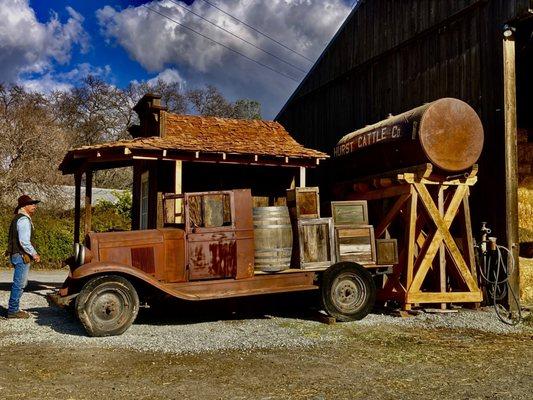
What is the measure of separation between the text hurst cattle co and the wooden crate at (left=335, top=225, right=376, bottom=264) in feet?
6.88

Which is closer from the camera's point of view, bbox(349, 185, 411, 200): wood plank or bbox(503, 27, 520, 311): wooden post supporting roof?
bbox(503, 27, 520, 311): wooden post supporting roof

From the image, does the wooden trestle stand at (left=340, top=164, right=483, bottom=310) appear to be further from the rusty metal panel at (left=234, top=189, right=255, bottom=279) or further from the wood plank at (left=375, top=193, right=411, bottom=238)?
the rusty metal panel at (left=234, top=189, right=255, bottom=279)

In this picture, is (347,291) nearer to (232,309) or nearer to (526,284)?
(232,309)

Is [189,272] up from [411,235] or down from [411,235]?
down

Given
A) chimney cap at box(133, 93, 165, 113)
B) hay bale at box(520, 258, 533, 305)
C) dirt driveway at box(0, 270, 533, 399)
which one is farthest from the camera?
chimney cap at box(133, 93, 165, 113)

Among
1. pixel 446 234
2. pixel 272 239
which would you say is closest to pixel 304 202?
pixel 272 239

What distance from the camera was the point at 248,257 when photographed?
27.5 feet

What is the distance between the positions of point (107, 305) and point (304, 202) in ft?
11.2

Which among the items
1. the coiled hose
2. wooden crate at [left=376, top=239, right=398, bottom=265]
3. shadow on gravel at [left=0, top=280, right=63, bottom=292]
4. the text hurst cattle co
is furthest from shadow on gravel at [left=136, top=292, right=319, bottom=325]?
shadow on gravel at [left=0, top=280, right=63, bottom=292]

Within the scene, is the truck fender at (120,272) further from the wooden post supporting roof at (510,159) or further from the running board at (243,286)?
the wooden post supporting roof at (510,159)

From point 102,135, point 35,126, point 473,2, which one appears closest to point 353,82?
point 473,2

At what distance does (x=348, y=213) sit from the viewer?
9.43 m

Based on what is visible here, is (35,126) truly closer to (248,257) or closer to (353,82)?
(353,82)

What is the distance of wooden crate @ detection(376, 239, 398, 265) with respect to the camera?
9.30 meters
